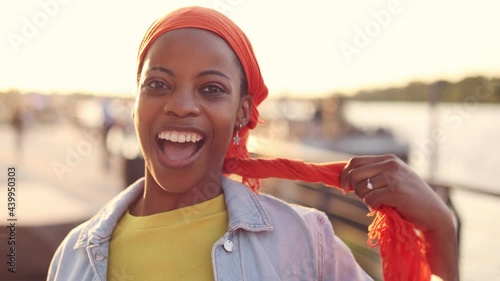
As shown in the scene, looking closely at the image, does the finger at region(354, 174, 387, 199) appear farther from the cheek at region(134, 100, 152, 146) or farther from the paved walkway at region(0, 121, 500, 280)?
the paved walkway at region(0, 121, 500, 280)

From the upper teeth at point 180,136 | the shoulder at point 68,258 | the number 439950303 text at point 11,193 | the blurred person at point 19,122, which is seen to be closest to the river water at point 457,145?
the upper teeth at point 180,136

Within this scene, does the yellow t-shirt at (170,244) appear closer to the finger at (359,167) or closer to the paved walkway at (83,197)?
the finger at (359,167)

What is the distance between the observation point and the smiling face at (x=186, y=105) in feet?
6.08

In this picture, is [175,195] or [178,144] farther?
[175,195]

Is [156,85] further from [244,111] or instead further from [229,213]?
[229,213]

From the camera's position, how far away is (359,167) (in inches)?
67.5

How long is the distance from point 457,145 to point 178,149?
58.9 feet

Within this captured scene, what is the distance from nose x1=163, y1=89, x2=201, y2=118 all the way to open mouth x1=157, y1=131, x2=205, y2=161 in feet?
0.21

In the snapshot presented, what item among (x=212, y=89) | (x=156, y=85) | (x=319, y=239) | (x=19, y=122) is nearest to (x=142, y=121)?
(x=156, y=85)

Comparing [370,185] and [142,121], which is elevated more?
[142,121]

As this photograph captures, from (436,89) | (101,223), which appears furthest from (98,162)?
(101,223)

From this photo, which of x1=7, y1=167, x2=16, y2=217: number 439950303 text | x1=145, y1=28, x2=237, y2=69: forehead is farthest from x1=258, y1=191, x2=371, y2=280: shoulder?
x1=7, y1=167, x2=16, y2=217: number 439950303 text

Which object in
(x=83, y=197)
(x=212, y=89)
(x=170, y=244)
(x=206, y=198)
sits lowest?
(x=83, y=197)

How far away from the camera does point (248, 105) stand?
2.04 m
